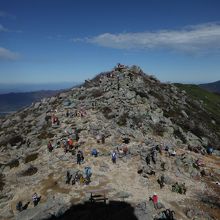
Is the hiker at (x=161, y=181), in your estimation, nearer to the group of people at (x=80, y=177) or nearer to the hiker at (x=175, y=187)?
the hiker at (x=175, y=187)

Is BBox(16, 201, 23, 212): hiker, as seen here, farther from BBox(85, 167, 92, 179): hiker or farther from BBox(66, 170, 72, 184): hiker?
BBox(85, 167, 92, 179): hiker

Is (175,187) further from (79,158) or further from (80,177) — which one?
(79,158)

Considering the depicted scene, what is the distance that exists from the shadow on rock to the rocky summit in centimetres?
10

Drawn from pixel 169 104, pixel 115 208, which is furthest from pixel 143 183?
pixel 169 104

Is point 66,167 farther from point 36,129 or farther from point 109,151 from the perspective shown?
point 36,129

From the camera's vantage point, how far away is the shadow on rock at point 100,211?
32125mm

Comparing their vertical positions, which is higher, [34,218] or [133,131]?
[133,131]

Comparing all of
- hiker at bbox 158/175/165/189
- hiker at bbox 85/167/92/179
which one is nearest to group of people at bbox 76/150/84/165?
hiker at bbox 85/167/92/179

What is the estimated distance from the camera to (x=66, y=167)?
45.5 m

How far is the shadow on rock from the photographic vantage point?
32.1 meters

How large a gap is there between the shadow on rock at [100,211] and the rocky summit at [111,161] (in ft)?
0.32

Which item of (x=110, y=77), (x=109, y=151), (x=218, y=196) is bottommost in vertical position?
(x=218, y=196)

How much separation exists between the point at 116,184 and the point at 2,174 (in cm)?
1739

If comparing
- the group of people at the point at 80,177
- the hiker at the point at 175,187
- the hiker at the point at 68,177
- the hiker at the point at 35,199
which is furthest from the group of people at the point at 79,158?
the hiker at the point at 175,187
